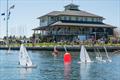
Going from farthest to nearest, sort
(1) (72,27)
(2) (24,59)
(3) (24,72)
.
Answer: (1) (72,27), (2) (24,59), (3) (24,72)

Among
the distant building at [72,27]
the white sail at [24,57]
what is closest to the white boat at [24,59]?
the white sail at [24,57]

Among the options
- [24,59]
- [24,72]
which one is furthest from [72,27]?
[24,72]

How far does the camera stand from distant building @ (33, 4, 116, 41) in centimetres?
13176

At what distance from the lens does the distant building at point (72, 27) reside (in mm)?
131762

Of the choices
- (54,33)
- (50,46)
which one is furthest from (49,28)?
(50,46)

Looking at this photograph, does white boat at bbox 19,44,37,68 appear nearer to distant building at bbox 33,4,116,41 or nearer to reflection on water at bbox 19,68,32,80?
reflection on water at bbox 19,68,32,80

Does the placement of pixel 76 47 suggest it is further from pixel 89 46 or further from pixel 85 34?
pixel 85 34

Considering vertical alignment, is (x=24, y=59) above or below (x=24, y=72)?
above

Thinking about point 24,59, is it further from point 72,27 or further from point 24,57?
point 72,27

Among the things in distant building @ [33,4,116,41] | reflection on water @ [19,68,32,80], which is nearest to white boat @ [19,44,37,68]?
reflection on water @ [19,68,32,80]

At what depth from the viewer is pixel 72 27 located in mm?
133750

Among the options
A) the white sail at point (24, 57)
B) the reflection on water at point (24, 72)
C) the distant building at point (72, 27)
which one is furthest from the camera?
the distant building at point (72, 27)

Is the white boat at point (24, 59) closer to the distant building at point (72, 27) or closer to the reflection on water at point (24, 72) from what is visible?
the reflection on water at point (24, 72)

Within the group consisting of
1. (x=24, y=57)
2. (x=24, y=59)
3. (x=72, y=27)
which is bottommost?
(x=24, y=59)
